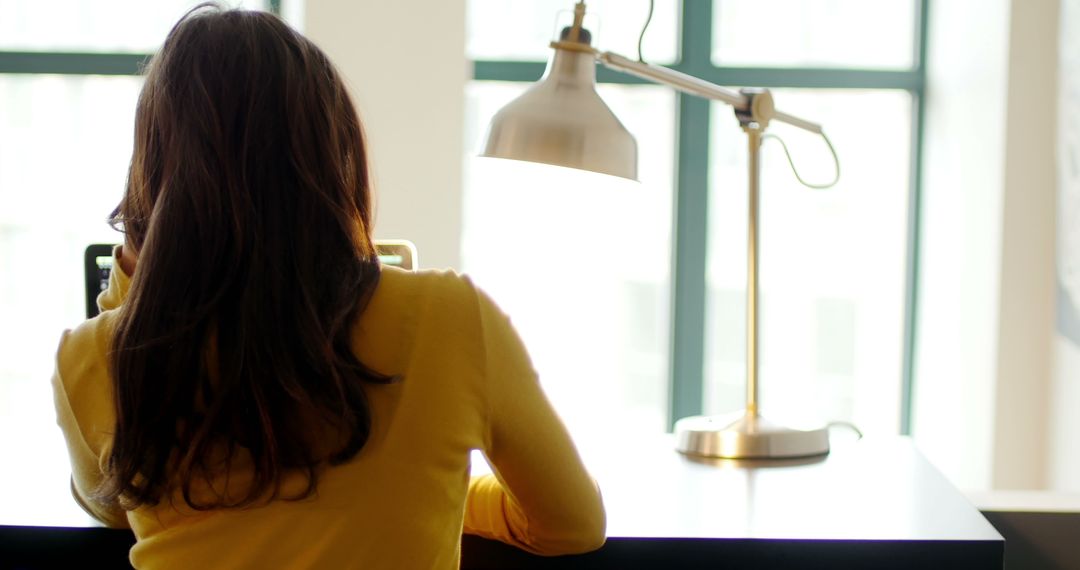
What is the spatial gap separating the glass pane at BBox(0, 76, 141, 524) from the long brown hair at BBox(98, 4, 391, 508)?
93.7 inches

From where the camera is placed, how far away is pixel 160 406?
2.86 ft

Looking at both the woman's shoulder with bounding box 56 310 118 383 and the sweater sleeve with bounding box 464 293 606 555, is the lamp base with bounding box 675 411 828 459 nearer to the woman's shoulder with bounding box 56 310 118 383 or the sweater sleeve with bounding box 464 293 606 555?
the sweater sleeve with bounding box 464 293 606 555

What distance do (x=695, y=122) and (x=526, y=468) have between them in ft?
7.44

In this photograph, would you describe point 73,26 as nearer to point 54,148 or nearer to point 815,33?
point 54,148

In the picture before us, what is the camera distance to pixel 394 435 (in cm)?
90

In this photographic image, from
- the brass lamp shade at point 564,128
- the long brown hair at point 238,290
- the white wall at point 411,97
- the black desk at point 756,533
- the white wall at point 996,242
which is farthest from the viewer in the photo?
the white wall at point 411,97

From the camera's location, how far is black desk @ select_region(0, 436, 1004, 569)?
110 centimetres

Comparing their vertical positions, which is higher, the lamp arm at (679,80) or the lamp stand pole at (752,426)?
the lamp arm at (679,80)

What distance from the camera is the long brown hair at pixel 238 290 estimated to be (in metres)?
0.86

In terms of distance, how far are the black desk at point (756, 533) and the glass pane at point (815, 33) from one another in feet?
6.55

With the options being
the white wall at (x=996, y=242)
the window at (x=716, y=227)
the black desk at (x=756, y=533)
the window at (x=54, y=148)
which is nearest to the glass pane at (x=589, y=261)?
the window at (x=716, y=227)

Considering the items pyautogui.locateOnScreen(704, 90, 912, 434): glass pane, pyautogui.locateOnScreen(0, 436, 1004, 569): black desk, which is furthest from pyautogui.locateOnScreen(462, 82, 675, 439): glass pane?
pyautogui.locateOnScreen(0, 436, 1004, 569): black desk

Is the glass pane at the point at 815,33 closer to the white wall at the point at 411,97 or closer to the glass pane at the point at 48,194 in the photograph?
the white wall at the point at 411,97

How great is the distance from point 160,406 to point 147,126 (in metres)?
0.24
